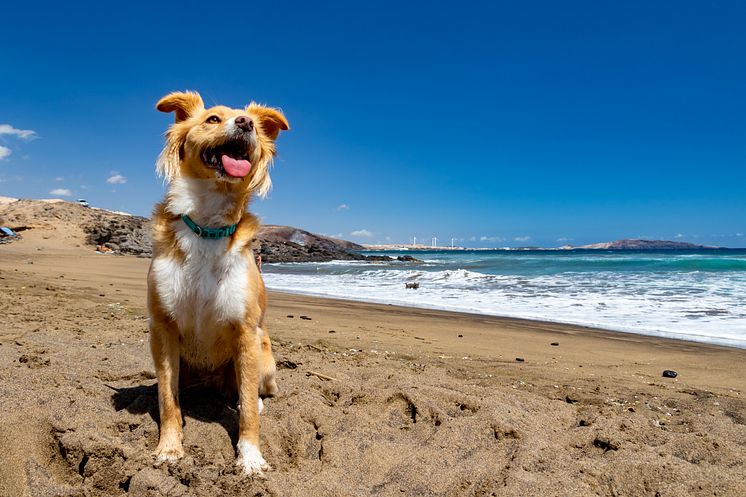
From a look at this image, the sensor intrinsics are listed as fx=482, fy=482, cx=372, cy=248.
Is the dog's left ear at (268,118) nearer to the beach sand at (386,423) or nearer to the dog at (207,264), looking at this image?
the dog at (207,264)

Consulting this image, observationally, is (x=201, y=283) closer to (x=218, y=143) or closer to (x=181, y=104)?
(x=218, y=143)

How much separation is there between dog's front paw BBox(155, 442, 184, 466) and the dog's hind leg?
0.72m

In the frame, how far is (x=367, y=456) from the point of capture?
2.77m

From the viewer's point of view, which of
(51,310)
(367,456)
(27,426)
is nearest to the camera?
(27,426)

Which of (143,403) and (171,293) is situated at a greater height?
(171,293)

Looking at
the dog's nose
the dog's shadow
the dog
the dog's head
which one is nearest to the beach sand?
the dog's shadow

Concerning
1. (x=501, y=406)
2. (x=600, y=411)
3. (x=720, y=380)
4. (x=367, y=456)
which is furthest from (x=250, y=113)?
(x=720, y=380)

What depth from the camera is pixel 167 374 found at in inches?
111

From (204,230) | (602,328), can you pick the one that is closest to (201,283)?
(204,230)

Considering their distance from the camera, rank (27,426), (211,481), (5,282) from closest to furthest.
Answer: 1. (211,481)
2. (27,426)
3. (5,282)

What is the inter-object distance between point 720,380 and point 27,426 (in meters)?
5.90

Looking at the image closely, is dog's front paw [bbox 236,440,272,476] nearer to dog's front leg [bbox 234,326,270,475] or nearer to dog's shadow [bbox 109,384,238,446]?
dog's front leg [bbox 234,326,270,475]

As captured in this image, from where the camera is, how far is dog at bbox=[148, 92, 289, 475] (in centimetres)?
270

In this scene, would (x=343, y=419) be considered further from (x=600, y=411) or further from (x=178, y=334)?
(x=600, y=411)
